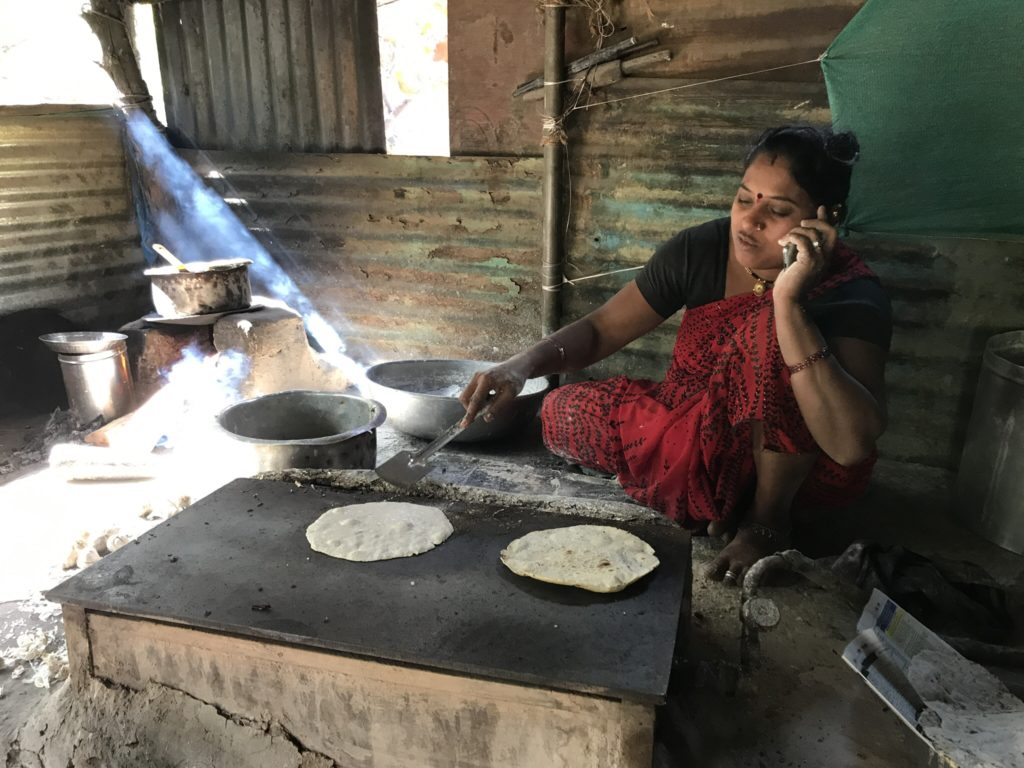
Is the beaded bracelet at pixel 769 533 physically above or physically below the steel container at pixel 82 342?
below

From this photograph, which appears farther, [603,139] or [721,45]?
[603,139]

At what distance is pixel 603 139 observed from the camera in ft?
10.7

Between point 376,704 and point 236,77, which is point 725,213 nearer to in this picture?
point 376,704

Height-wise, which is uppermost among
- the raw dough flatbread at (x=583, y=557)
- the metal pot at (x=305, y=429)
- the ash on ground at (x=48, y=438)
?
the raw dough flatbread at (x=583, y=557)

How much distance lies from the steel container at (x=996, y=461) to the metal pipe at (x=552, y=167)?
5.82 feet

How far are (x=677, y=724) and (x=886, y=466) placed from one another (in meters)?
2.04

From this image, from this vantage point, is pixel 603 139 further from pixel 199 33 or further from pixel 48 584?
pixel 48 584

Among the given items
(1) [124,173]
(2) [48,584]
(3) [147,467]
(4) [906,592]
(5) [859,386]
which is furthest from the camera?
(1) [124,173]

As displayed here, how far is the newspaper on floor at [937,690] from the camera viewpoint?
49.8 inches

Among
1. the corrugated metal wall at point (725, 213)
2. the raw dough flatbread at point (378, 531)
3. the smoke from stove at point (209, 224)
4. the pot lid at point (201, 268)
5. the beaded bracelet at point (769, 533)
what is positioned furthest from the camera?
the smoke from stove at point (209, 224)

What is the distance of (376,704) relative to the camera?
1339 mm

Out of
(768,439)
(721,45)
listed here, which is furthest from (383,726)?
(721,45)

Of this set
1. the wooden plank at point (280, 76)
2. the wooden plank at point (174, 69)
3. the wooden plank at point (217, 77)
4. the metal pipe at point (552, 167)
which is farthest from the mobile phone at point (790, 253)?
the wooden plank at point (174, 69)

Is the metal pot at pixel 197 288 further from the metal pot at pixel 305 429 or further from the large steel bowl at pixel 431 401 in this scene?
the metal pot at pixel 305 429
